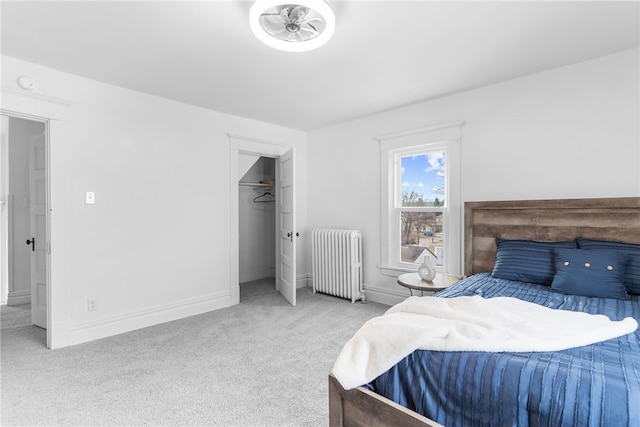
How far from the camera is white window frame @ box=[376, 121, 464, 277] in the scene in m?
3.32

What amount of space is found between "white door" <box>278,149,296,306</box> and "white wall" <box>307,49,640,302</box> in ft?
3.37

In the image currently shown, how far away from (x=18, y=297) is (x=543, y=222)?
6.09 m

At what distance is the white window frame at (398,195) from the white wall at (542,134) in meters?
0.08

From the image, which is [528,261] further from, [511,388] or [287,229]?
[287,229]

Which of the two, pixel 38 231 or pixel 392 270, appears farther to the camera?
pixel 392 270

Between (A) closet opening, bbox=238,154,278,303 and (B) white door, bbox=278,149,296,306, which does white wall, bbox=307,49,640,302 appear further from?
(A) closet opening, bbox=238,154,278,303

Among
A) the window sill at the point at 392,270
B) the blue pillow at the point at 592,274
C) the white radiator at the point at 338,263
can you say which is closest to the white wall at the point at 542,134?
the window sill at the point at 392,270

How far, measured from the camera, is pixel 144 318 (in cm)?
322

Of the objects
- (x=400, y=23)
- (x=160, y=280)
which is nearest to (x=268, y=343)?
(x=160, y=280)

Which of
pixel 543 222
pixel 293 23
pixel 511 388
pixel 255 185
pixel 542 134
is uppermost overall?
pixel 293 23

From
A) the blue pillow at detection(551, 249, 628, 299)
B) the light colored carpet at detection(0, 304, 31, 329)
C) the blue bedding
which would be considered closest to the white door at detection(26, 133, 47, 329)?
the light colored carpet at detection(0, 304, 31, 329)

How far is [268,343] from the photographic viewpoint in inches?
109

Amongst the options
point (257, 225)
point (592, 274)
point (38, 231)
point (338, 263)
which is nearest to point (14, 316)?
point (38, 231)

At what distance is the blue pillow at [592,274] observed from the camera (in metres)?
2.01
